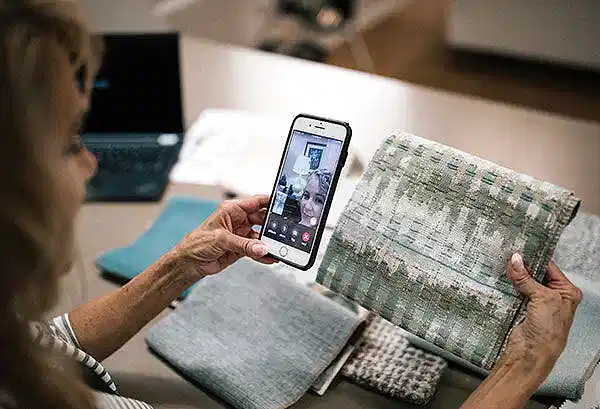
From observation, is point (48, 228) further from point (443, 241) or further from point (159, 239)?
point (159, 239)

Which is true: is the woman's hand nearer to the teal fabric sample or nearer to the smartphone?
the smartphone

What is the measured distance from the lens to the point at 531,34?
282 centimetres

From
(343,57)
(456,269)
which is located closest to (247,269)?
(456,269)

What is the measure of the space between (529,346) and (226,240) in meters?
0.39

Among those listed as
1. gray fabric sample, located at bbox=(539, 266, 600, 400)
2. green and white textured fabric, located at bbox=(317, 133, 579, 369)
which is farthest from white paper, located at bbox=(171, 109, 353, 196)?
gray fabric sample, located at bbox=(539, 266, 600, 400)

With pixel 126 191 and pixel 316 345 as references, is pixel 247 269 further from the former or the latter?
pixel 126 191

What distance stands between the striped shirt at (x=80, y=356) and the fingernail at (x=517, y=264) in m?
0.45

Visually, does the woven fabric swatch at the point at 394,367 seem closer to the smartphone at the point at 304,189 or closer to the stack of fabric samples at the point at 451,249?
the stack of fabric samples at the point at 451,249

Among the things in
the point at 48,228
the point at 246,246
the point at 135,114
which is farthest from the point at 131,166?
the point at 48,228

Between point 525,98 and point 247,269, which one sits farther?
point 525,98

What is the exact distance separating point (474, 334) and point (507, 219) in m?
0.14

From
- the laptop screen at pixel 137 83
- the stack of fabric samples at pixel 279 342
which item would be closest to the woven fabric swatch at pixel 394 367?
the stack of fabric samples at pixel 279 342

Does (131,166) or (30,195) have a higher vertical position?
(30,195)

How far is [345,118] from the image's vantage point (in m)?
1.45
